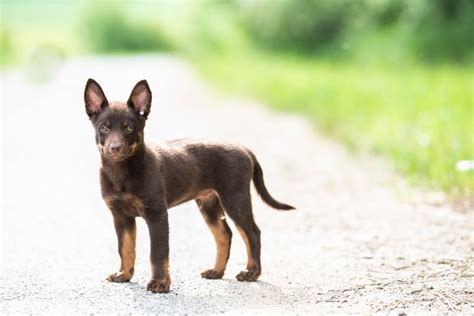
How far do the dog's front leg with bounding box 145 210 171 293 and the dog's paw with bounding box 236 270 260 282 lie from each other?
63 centimetres

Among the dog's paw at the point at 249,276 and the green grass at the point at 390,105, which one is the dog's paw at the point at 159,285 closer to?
the dog's paw at the point at 249,276

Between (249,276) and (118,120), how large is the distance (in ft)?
4.71

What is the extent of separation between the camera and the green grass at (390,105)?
1023 centimetres

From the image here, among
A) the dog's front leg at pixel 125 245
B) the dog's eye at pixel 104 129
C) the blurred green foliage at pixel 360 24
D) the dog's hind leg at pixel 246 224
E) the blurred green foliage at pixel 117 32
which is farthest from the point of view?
the blurred green foliage at pixel 117 32

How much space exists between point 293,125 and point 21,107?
6067 millimetres

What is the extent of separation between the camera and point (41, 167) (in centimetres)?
1104

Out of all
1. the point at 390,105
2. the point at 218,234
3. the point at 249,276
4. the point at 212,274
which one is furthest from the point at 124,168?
the point at 390,105

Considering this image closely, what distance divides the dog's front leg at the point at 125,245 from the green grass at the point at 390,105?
4307mm

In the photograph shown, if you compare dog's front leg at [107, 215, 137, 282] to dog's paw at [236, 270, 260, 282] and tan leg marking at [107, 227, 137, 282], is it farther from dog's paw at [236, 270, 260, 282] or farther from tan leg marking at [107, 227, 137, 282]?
dog's paw at [236, 270, 260, 282]

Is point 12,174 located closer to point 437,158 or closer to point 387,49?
point 437,158

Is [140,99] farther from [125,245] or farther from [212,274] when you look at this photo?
[212,274]

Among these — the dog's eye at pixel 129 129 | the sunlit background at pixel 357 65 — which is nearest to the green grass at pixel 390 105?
the sunlit background at pixel 357 65

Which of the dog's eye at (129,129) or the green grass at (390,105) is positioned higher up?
the dog's eye at (129,129)

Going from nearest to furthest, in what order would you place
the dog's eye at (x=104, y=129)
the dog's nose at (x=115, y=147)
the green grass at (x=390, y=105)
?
1. the dog's nose at (x=115, y=147)
2. the dog's eye at (x=104, y=129)
3. the green grass at (x=390, y=105)
